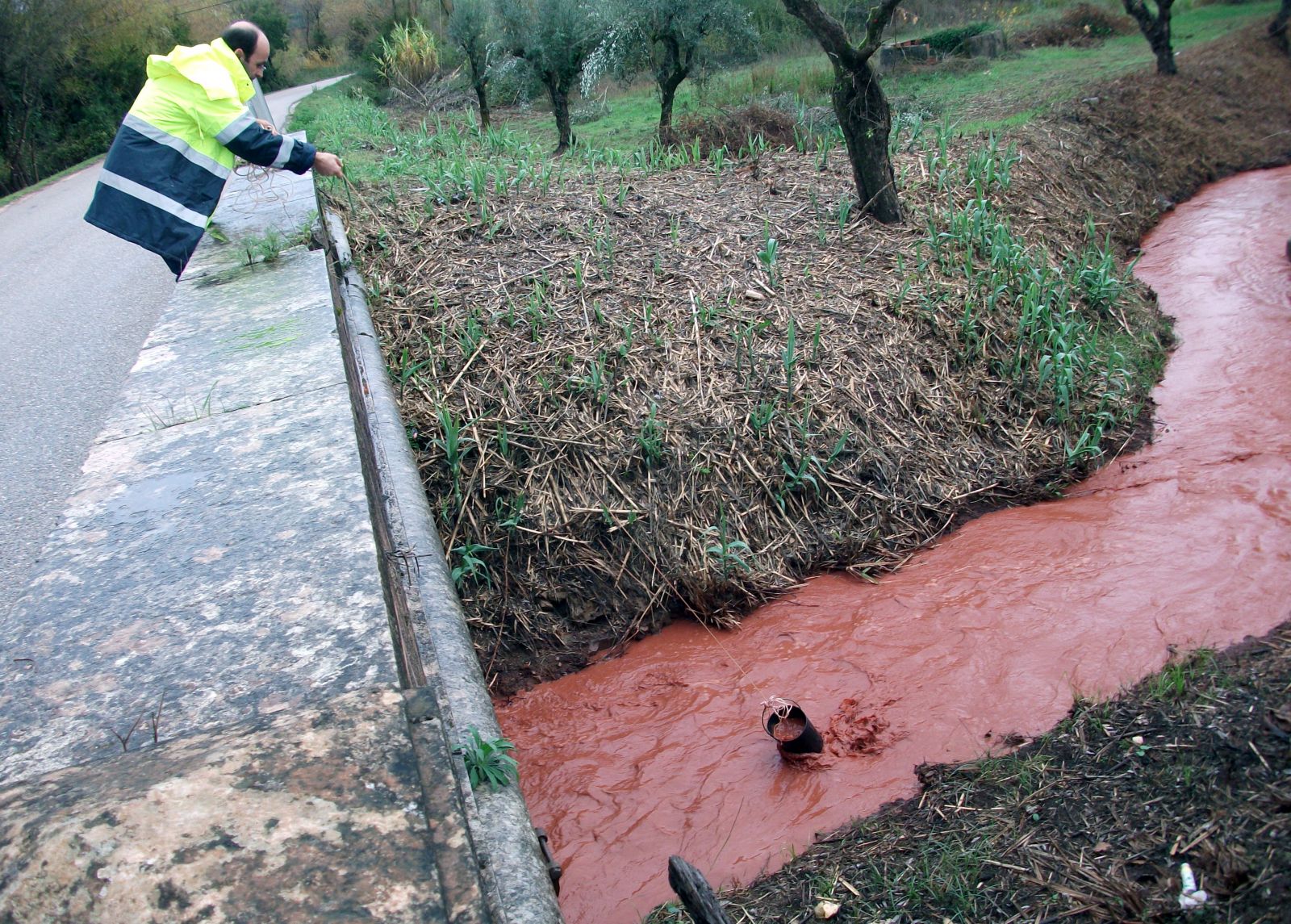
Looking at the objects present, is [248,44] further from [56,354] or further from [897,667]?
[897,667]

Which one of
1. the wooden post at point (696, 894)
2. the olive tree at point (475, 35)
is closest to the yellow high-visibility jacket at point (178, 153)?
the wooden post at point (696, 894)

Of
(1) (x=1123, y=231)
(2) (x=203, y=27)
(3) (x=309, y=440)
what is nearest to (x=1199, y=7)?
(1) (x=1123, y=231)

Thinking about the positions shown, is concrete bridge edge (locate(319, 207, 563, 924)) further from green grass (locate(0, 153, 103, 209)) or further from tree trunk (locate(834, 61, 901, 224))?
green grass (locate(0, 153, 103, 209))

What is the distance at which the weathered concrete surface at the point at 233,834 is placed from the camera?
1281 mm

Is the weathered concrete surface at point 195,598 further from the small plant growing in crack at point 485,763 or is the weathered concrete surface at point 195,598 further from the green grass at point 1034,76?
the green grass at point 1034,76

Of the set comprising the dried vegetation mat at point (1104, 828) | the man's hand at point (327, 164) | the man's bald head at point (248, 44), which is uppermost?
the man's bald head at point (248, 44)

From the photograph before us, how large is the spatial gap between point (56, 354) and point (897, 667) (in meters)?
5.12

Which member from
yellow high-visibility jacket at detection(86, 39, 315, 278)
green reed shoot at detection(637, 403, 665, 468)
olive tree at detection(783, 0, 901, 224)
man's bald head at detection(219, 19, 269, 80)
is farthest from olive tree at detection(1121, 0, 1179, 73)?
yellow high-visibility jacket at detection(86, 39, 315, 278)

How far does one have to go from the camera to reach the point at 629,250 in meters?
5.48

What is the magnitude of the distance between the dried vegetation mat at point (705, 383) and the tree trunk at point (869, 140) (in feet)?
0.56

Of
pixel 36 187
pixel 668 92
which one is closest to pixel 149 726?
pixel 668 92

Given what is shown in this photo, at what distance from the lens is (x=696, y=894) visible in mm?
1745

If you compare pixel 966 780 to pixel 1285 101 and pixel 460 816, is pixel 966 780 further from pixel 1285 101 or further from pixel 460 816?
pixel 1285 101

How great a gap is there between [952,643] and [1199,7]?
20.4m
